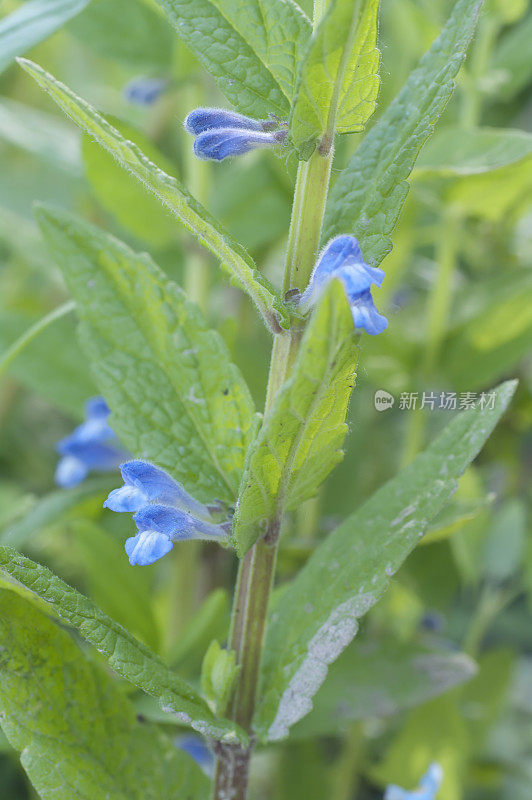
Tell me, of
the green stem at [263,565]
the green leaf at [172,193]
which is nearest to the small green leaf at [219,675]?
the green stem at [263,565]

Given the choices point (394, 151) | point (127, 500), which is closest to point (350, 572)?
point (127, 500)

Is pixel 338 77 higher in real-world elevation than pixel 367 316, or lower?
higher

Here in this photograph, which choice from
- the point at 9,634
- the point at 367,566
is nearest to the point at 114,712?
the point at 9,634

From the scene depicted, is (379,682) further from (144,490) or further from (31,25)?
(31,25)

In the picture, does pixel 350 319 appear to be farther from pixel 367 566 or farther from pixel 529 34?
pixel 529 34

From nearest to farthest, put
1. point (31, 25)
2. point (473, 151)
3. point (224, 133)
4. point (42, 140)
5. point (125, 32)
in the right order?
point (224, 133), point (31, 25), point (473, 151), point (125, 32), point (42, 140)

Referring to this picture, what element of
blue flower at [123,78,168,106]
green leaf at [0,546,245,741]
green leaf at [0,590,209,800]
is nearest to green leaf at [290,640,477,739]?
green leaf at [0,590,209,800]
